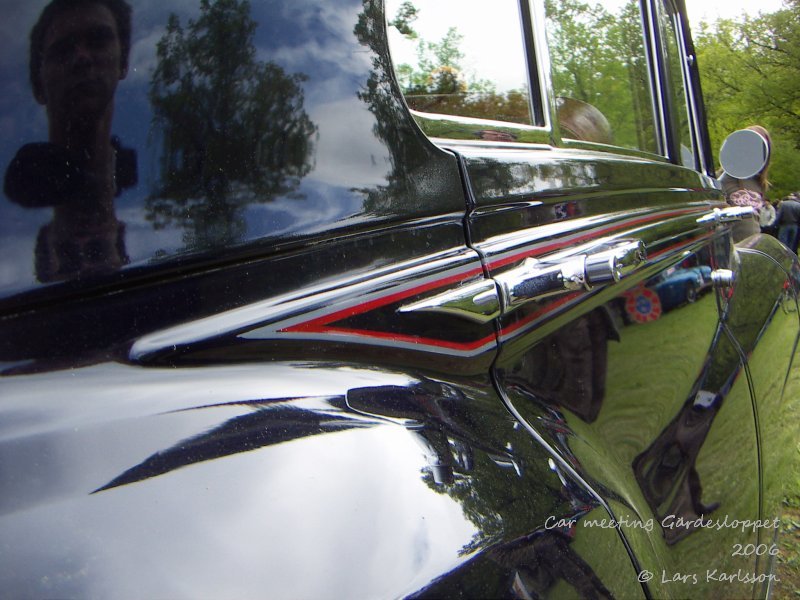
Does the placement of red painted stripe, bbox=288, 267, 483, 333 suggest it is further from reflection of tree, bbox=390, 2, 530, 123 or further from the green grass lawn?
the green grass lawn

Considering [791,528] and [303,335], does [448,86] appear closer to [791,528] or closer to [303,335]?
[303,335]

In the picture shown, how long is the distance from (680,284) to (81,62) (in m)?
1.45

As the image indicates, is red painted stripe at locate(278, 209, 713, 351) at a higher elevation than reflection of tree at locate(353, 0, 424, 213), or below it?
below

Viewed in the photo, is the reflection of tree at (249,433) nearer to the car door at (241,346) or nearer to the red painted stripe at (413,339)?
the car door at (241,346)

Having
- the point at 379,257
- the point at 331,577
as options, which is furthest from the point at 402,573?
the point at 379,257

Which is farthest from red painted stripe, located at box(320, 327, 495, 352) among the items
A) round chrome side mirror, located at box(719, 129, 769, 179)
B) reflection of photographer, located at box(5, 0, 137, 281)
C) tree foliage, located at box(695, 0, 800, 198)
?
tree foliage, located at box(695, 0, 800, 198)

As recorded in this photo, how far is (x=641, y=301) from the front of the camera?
1.57 m

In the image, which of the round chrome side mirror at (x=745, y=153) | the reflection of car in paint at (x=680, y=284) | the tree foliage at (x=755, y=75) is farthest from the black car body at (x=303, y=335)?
the tree foliage at (x=755, y=75)

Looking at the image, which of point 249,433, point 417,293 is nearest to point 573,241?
point 417,293

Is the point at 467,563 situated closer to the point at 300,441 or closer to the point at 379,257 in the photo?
the point at 300,441

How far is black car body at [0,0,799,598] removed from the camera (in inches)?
28.2

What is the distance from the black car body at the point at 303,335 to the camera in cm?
72

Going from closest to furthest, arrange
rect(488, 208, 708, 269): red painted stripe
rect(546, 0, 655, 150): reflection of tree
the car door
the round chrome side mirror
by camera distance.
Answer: the car door, rect(488, 208, 708, 269): red painted stripe, rect(546, 0, 655, 150): reflection of tree, the round chrome side mirror

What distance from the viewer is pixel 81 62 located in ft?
2.53
